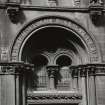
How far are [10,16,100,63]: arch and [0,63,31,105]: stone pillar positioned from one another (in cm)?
101

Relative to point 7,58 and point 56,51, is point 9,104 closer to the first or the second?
point 7,58

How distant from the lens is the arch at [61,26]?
17766mm

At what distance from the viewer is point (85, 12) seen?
18547 millimetres

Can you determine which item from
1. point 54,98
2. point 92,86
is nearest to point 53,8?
point 92,86

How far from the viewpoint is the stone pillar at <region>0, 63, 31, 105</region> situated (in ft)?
55.8

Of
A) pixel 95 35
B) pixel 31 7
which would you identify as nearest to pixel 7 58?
pixel 31 7

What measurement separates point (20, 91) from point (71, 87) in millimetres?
2757

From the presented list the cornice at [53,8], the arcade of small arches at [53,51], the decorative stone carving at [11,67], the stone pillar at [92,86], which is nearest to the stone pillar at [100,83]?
the stone pillar at [92,86]

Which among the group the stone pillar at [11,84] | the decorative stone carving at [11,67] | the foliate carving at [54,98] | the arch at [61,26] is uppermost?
the arch at [61,26]

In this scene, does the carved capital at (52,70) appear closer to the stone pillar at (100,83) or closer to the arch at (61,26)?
the arch at (61,26)

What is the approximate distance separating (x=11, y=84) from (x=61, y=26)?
3.72 m

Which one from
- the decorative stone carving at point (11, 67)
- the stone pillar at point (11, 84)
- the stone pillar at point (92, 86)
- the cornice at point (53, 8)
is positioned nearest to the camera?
the stone pillar at point (11, 84)

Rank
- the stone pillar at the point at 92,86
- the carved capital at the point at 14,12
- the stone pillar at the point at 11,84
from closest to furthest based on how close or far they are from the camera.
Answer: the stone pillar at the point at 11,84
the carved capital at the point at 14,12
the stone pillar at the point at 92,86

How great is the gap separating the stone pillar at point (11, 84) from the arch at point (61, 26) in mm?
1008
